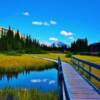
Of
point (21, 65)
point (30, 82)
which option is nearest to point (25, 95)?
point (30, 82)

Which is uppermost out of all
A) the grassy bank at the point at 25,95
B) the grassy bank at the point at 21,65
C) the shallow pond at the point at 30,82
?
the grassy bank at the point at 21,65

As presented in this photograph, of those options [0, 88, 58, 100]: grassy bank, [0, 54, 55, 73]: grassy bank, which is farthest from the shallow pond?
[0, 54, 55, 73]: grassy bank

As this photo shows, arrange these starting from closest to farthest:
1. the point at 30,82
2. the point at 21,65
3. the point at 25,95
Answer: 1. the point at 25,95
2. the point at 30,82
3. the point at 21,65

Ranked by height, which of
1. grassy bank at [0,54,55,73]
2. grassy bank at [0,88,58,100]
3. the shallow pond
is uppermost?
grassy bank at [0,54,55,73]

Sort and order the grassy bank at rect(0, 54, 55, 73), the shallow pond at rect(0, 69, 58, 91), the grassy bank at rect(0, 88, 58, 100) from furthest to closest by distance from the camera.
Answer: the grassy bank at rect(0, 54, 55, 73) → the shallow pond at rect(0, 69, 58, 91) → the grassy bank at rect(0, 88, 58, 100)

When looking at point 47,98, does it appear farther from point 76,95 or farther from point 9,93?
point 76,95

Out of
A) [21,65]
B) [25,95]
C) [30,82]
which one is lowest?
[30,82]

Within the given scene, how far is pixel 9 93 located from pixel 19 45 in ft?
341

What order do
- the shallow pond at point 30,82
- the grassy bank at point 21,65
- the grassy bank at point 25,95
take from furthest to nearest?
the grassy bank at point 21,65
the shallow pond at point 30,82
the grassy bank at point 25,95

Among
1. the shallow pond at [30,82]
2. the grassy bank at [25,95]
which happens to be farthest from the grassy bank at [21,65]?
the grassy bank at [25,95]

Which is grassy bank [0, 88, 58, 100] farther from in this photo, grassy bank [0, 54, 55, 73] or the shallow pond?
grassy bank [0, 54, 55, 73]

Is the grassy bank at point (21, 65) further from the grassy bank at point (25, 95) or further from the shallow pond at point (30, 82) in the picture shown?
the grassy bank at point (25, 95)

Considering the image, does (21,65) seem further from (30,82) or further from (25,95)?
→ (25,95)

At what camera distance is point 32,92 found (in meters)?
17.7
